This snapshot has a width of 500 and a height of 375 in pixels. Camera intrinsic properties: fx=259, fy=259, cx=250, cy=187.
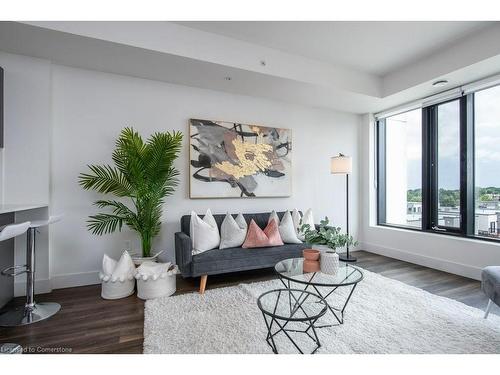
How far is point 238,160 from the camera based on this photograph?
373 centimetres

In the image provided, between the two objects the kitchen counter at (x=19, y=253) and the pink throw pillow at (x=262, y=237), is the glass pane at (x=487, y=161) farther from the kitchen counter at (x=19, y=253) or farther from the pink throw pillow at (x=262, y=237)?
the kitchen counter at (x=19, y=253)

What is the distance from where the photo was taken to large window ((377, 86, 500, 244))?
129 inches

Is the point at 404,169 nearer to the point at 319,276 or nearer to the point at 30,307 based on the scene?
the point at 319,276

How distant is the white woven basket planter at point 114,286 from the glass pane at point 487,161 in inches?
169

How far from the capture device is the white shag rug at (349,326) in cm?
176

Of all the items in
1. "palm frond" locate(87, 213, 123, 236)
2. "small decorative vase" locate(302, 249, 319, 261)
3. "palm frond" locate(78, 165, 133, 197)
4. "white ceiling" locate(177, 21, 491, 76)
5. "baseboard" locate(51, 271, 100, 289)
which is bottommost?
"baseboard" locate(51, 271, 100, 289)

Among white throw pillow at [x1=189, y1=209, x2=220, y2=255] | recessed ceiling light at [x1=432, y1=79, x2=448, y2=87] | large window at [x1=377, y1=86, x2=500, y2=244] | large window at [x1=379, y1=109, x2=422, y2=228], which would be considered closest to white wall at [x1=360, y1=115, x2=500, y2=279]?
large window at [x1=377, y1=86, x2=500, y2=244]

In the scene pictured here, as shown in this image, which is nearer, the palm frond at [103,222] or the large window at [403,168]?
the palm frond at [103,222]

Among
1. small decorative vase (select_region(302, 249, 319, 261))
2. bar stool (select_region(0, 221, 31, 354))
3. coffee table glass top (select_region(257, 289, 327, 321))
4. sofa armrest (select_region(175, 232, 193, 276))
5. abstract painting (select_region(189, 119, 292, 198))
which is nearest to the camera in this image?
coffee table glass top (select_region(257, 289, 327, 321))

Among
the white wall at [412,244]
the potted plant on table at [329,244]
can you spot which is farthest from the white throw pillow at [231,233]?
the white wall at [412,244]

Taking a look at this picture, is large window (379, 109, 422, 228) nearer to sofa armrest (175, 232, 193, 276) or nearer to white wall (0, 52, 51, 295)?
sofa armrest (175, 232, 193, 276)

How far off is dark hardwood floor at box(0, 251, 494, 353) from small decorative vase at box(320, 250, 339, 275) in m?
1.22

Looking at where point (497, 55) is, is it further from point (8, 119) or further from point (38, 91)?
point (8, 119)
